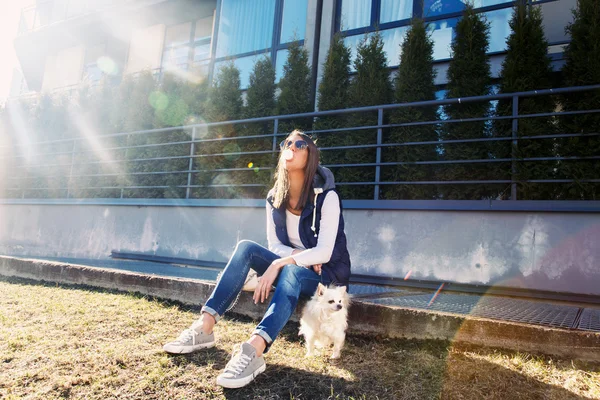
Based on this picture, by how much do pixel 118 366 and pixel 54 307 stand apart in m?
1.58

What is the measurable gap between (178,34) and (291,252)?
13.6 m

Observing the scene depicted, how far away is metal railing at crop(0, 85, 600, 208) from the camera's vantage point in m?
5.14

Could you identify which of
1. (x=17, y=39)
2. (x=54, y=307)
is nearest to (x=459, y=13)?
(x=54, y=307)

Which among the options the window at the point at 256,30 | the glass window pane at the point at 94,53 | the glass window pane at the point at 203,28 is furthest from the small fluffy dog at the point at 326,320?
the glass window pane at the point at 94,53

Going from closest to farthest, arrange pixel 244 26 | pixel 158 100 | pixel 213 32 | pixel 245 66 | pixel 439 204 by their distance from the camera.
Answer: pixel 439 204 → pixel 158 100 → pixel 245 66 → pixel 244 26 → pixel 213 32

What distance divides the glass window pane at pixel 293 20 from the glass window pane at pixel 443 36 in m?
3.11

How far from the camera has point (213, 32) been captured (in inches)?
462

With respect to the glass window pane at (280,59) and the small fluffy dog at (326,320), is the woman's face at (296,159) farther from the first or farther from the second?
the glass window pane at (280,59)

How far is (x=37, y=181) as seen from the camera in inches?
428

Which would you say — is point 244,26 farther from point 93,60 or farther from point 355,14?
point 93,60

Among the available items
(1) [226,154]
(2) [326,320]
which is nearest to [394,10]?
(1) [226,154]

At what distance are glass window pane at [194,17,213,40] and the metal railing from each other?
18.5 ft

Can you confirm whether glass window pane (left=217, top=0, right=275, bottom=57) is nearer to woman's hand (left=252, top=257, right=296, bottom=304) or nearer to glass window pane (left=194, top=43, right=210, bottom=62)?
glass window pane (left=194, top=43, right=210, bottom=62)

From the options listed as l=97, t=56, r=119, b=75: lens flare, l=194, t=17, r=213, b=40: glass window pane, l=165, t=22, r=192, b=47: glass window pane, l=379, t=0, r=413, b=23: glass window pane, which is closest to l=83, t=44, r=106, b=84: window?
l=97, t=56, r=119, b=75: lens flare
